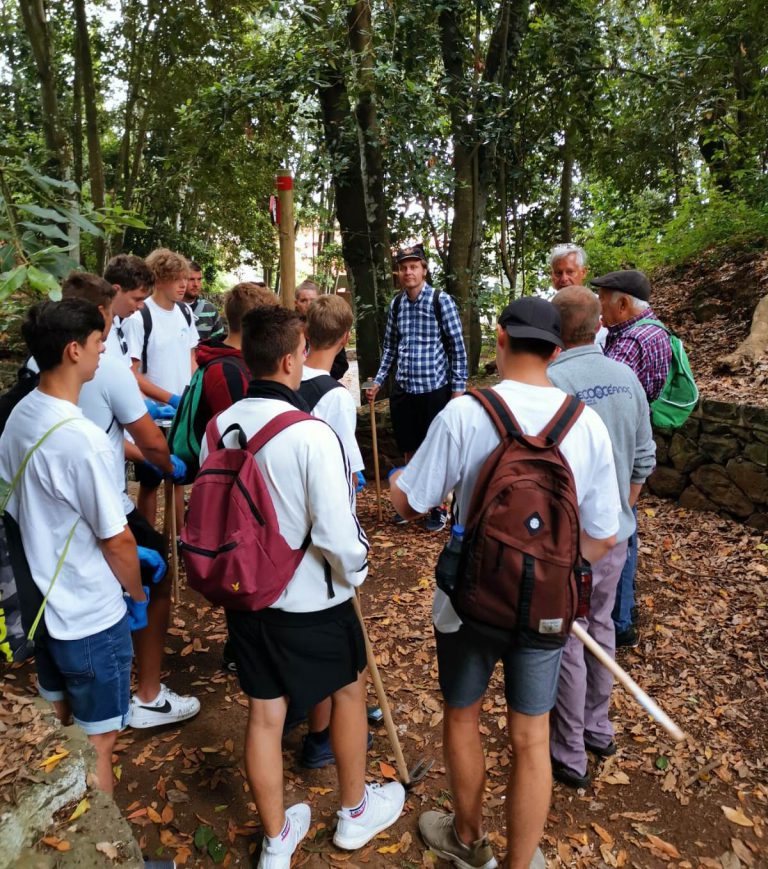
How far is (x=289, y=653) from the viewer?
2158mm

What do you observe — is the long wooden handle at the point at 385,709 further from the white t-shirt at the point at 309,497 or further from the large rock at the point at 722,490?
the large rock at the point at 722,490

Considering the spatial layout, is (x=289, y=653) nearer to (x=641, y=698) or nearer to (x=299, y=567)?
(x=299, y=567)

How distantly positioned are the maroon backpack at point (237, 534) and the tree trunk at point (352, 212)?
5795 mm

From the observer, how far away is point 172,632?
4070 millimetres

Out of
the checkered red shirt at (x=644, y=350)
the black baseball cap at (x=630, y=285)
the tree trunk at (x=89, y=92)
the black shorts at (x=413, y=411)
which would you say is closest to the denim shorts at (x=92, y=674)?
the checkered red shirt at (x=644, y=350)

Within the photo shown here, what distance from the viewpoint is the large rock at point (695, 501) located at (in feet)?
18.4

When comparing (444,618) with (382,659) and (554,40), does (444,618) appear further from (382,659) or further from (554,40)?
(554,40)

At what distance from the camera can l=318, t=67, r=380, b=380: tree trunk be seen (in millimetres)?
7094

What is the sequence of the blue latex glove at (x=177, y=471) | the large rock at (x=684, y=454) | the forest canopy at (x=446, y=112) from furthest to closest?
the forest canopy at (x=446, y=112), the large rock at (x=684, y=454), the blue latex glove at (x=177, y=471)

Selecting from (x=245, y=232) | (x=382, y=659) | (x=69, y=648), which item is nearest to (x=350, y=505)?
(x=69, y=648)

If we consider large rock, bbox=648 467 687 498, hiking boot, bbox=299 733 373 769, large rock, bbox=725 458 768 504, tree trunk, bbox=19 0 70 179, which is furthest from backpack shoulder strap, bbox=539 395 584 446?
tree trunk, bbox=19 0 70 179

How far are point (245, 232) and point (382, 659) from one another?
592 inches

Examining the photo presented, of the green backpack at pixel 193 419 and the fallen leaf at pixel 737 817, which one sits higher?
the green backpack at pixel 193 419

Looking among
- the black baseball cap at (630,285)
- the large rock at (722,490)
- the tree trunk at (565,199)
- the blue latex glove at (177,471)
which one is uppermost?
the tree trunk at (565,199)
